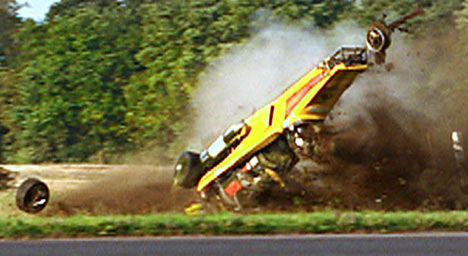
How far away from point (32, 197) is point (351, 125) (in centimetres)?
627

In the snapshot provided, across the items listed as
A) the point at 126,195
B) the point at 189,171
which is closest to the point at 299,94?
the point at 189,171

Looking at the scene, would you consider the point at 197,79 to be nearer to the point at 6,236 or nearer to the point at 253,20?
the point at 253,20

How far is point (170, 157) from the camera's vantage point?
22234mm

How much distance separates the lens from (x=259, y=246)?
10695mm

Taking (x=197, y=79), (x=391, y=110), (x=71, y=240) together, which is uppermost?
(x=197, y=79)

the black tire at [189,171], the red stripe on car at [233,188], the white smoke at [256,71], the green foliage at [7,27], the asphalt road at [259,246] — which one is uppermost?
the green foliage at [7,27]

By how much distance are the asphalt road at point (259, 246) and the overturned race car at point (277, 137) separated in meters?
3.68

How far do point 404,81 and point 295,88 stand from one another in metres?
4.49

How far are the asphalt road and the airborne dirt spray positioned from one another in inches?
184

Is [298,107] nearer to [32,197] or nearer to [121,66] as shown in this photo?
[32,197]

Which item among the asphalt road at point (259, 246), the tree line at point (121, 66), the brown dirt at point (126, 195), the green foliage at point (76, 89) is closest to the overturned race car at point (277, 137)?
the brown dirt at point (126, 195)

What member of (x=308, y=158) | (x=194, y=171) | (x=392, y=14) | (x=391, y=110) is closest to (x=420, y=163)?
(x=391, y=110)

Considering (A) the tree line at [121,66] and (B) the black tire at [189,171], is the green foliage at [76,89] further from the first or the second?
(B) the black tire at [189,171]

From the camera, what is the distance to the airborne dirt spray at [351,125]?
16594 mm
